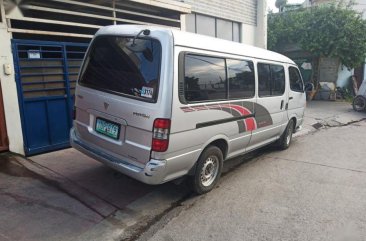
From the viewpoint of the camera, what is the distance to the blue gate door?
5648mm

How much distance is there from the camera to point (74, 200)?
4.24m

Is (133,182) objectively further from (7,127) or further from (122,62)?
(7,127)

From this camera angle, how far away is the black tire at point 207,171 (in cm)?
447

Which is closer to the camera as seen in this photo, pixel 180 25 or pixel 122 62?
pixel 122 62

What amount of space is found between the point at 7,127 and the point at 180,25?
5.24 metres

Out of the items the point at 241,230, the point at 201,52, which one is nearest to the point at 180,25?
the point at 201,52

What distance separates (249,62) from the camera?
207 inches

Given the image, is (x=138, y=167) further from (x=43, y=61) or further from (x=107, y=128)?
(x=43, y=61)

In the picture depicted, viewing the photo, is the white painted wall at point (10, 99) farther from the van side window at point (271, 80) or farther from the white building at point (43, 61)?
the van side window at point (271, 80)

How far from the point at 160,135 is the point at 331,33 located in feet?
48.7

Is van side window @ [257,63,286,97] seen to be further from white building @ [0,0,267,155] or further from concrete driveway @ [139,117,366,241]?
white building @ [0,0,267,155]

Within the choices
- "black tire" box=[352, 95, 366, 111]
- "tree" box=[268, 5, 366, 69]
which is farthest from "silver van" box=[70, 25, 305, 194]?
"tree" box=[268, 5, 366, 69]

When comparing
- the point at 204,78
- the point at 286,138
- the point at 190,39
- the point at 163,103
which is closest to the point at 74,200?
the point at 163,103

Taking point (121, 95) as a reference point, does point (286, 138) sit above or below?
below
